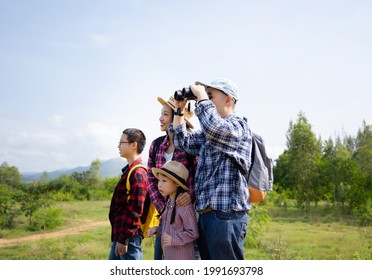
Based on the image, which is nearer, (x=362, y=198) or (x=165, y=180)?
(x=165, y=180)

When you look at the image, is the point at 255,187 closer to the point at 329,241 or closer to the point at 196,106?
the point at 196,106

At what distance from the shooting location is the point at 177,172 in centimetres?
275

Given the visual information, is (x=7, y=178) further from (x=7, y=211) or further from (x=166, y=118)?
(x=166, y=118)

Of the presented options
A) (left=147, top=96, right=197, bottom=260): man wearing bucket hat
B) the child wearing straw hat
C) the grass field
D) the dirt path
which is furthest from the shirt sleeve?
the dirt path

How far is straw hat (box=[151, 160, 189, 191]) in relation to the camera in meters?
2.73

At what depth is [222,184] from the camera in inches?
93.7

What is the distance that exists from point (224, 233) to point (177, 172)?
0.62 m

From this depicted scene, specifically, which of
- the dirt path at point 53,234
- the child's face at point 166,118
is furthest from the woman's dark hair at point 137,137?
the dirt path at point 53,234

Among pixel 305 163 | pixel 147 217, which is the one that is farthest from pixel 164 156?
pixel 305 163

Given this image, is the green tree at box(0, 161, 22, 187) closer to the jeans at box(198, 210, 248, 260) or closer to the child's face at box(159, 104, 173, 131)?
the child's face at box(159, 104, 173, 131)

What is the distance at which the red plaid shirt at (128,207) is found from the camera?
3.22 m

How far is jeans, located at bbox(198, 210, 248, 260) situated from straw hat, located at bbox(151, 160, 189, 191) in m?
0.40

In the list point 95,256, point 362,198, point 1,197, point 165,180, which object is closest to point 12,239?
point 1,197
